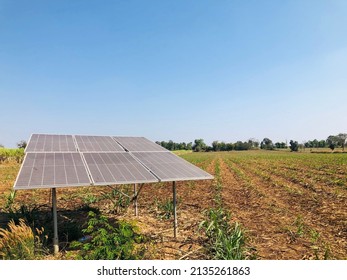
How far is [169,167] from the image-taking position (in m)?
8.86

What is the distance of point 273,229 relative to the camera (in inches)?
357

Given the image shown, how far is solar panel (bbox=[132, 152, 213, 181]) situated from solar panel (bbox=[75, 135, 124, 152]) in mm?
1126

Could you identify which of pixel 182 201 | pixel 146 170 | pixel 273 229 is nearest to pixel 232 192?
pixel 182 201

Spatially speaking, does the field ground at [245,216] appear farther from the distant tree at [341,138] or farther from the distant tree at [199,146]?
the distant tree at [341,138]

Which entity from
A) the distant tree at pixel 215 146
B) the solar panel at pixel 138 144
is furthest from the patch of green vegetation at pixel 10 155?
the distant tree at pixel 215 146

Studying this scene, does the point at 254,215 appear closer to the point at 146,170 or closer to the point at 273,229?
the point at 273,229

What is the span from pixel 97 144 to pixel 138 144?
1.96 metres

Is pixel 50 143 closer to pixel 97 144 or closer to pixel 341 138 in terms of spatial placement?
pixel 97 144

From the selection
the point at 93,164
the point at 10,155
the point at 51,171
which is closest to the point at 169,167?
the point at 93,164

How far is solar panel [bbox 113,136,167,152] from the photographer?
11062 millimetres

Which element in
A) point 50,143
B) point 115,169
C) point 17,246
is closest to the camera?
point 17,246

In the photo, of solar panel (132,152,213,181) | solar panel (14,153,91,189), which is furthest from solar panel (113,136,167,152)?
solar panel (14,153,91,189)

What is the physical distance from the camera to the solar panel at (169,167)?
7863mm
